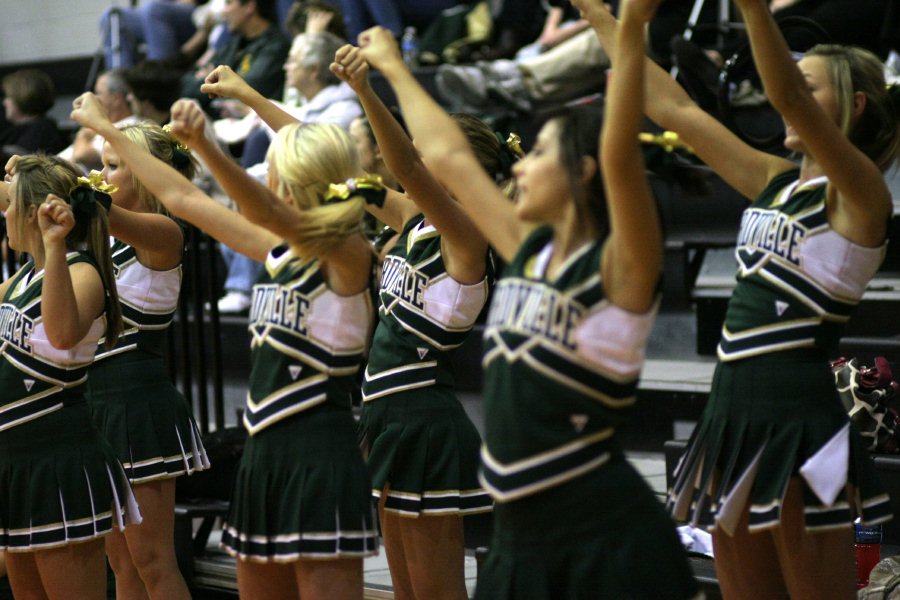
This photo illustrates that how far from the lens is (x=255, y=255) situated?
8.84 feet

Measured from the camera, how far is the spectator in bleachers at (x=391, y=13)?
23.5 ft

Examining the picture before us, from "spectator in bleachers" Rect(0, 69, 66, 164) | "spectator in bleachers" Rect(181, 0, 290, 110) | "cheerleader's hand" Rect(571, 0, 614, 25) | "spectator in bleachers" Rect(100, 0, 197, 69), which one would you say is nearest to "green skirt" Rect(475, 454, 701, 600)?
"cheerleader's hand" Rect(571, 0, 614, 25)

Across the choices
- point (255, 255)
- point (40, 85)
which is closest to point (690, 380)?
point (255, 255)

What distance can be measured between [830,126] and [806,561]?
84 centimetres

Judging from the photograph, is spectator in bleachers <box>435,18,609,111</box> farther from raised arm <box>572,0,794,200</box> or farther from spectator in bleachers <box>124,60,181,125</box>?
raised arm <box>572,0,794,200</box>

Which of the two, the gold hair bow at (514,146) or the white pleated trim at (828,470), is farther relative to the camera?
the gold hair bow at (514,146)

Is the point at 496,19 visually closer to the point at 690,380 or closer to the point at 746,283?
the point at 690,380

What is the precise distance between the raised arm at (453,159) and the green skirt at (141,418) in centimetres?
150

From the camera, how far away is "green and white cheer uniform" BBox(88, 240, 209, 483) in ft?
11.4

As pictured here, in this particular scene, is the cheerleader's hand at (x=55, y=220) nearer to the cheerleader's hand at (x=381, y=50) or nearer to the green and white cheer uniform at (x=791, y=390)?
the cheerleader's hand at (x=381, y=50)

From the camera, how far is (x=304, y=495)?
248cm

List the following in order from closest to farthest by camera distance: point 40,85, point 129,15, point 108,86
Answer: point 108,86, point 40,85, point 129,15

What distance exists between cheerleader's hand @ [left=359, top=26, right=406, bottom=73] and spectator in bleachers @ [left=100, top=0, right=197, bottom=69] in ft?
20.4

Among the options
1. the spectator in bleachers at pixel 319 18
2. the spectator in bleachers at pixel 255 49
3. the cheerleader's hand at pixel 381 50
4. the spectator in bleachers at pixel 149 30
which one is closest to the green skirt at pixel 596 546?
the cheerleader's hand at pixel 381 50
